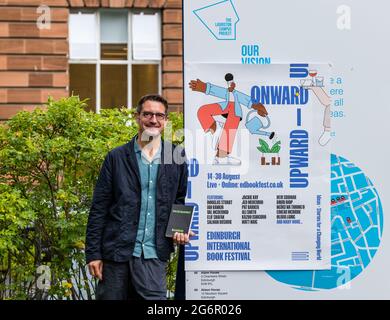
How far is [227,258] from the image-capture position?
19.7ft

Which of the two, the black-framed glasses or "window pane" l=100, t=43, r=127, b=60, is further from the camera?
"window pane" l=100, t=43, r=127, b=60

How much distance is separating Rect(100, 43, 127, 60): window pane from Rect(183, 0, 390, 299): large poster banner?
10.7 meters

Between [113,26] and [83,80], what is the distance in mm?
1109

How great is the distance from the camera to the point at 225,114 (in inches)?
236

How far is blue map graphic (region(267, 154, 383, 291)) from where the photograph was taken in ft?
19.9

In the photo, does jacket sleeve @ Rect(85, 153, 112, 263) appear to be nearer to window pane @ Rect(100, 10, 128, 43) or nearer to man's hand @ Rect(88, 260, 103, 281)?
man's hand @ Rect(88, 260, 103, 281)

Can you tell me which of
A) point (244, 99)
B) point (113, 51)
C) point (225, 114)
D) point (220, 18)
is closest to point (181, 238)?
point (225, 114)

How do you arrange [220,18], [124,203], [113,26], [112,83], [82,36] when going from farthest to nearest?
[112,83] → [113,26] → [82,36] → [220,18] → [124,203]

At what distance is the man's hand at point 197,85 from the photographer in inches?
234

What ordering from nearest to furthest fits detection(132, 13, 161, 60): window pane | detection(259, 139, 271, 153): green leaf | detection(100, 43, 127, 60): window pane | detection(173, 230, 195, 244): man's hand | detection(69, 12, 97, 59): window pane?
detection(173, 230, 195, 244): man's hand, detection(259, 139, 271, 153): green leaf, detection(69, 12, 97, 59): window pane, detection(132, 13, 161, 60): window pane, detection(100, 43, 127, 60): window pane

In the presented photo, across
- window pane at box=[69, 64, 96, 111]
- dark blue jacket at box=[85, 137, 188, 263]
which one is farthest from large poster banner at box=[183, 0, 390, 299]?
window pane at box=[69, 64, 96, 111]

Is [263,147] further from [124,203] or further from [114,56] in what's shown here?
[114,56]
